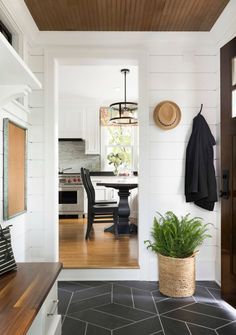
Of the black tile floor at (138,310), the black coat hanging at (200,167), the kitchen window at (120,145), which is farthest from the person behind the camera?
the kitchen window at (120,145)

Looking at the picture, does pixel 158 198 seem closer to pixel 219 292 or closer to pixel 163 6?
pixel 219 292

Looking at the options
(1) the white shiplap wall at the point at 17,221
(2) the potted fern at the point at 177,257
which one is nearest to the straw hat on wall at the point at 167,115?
(2) the potted fern at the point at 177,257

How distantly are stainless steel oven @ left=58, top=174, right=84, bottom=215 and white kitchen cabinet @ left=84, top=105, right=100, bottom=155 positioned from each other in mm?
805

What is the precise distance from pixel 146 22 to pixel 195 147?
4.30 feet

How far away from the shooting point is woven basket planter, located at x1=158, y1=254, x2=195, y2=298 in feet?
7.96

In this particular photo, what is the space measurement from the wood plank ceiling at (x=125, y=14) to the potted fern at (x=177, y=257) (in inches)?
A: 74.9

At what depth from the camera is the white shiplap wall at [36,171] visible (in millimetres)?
2779

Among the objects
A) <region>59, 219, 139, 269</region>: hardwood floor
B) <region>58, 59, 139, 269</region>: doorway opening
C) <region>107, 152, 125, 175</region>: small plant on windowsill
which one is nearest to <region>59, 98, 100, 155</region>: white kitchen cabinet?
<region>58, 59, 139, 269</region>: doorway opening

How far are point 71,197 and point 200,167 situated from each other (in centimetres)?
377

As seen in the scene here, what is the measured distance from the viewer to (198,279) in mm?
2812

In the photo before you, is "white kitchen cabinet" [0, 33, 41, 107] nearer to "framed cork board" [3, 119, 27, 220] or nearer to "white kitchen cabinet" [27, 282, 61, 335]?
"framed cork board" [3, 119, 27, 220]

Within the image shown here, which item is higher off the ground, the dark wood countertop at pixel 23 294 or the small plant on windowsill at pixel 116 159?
the small plant on windowsill at pixel 116 159

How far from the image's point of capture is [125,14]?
250cm

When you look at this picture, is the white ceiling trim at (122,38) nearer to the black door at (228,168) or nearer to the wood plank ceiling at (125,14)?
the wood plank ceiling at (125,14)
